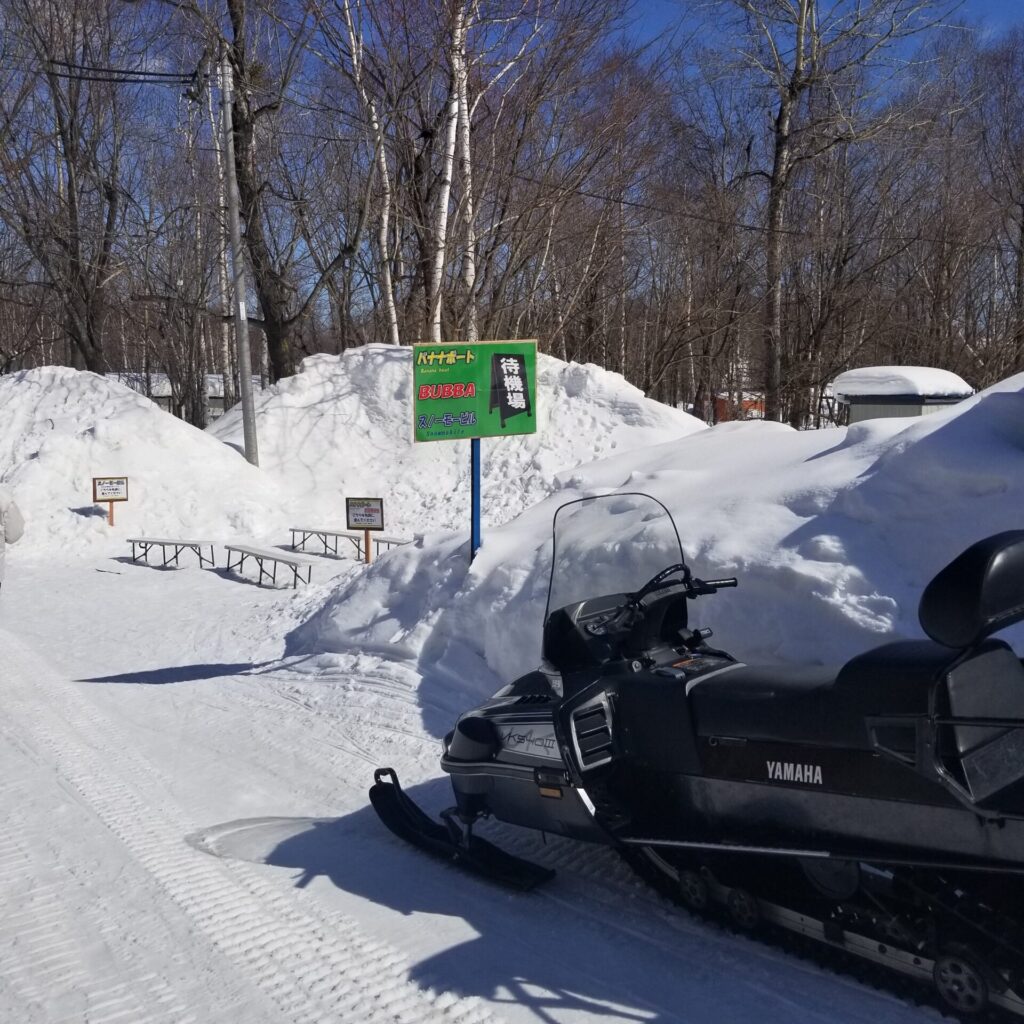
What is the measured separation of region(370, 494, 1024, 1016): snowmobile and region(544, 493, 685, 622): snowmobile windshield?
1.91m

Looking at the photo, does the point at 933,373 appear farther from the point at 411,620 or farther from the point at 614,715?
the point at 614,715

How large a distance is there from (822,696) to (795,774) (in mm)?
290

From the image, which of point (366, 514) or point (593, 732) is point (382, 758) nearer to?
point (593, 732)

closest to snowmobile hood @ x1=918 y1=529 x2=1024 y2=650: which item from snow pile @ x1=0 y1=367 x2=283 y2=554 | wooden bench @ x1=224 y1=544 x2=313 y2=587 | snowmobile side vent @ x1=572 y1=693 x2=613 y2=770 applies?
snowmobile side vent @ x1=572 y1=693 x2=613 y2=770

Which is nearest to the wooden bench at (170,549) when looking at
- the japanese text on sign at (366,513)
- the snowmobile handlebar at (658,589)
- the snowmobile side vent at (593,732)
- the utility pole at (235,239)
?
the japanese text on sign at (366,513)

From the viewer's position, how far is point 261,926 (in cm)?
385

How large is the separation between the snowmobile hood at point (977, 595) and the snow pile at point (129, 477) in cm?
1453

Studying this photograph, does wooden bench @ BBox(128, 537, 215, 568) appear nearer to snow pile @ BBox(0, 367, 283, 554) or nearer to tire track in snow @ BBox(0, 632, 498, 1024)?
snow pile @ BBox(0, 367, 283, 554)

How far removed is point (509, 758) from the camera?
4.16 metres

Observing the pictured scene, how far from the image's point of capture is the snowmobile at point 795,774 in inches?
113

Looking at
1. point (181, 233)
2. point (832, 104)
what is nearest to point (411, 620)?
point (832, 104)

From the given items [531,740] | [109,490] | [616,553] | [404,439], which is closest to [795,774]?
[531,740]

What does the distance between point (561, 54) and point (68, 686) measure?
17036mm

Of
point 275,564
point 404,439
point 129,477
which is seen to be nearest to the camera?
point 275,564
